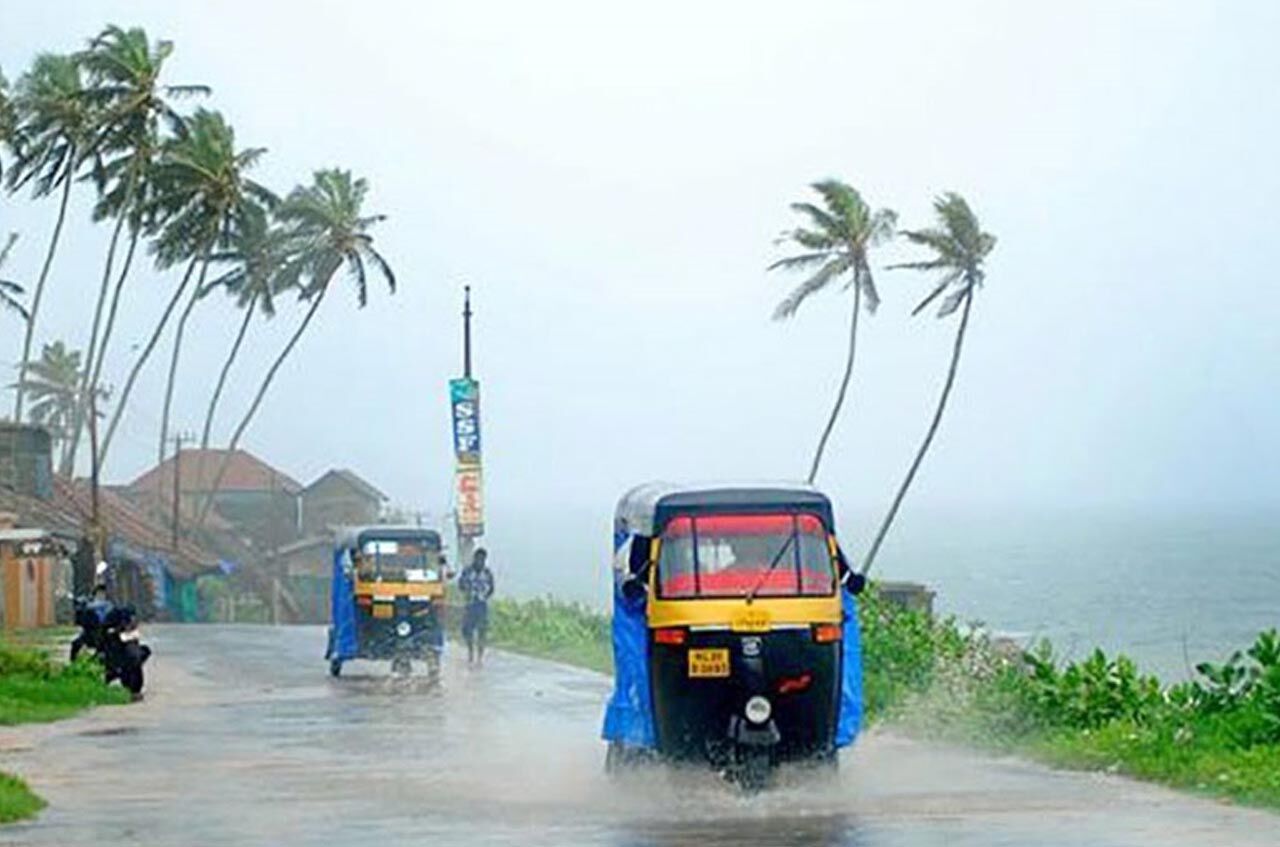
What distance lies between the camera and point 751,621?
1845 cm

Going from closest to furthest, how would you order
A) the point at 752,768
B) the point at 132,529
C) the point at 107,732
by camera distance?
the point at 752,768
the point at 107,732
the point at 132,529

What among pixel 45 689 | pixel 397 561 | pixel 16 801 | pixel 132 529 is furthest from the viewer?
pixel 132 529

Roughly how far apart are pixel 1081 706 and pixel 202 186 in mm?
52548

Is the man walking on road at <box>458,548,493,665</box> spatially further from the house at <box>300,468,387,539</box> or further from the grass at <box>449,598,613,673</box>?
the house at <box>300,468,387,539</box>

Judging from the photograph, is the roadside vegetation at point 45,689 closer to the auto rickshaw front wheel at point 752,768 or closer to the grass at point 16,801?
the grass at point 16,801

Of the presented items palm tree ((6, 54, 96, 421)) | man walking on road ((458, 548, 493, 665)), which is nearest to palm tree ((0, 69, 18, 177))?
palm tree ((6, 54, 96, 421))

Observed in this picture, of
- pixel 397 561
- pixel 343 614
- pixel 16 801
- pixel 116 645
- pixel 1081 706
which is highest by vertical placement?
pixel 397 561

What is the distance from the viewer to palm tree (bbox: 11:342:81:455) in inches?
4788

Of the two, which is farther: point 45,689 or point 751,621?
point 45,689

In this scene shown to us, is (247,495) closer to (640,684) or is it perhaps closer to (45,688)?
(45,688)

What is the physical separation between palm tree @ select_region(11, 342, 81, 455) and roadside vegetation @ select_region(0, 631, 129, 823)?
88788 mm

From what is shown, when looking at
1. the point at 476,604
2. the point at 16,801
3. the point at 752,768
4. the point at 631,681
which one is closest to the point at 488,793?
the point at 631,681

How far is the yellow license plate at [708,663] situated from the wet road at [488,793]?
0.97 meters

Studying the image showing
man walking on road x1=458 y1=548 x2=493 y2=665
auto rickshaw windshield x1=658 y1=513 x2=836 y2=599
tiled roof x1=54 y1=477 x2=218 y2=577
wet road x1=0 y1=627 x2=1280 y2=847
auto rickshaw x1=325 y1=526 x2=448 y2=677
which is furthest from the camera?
tiled roof x1=54 y1=477 x2=218 y2=577
